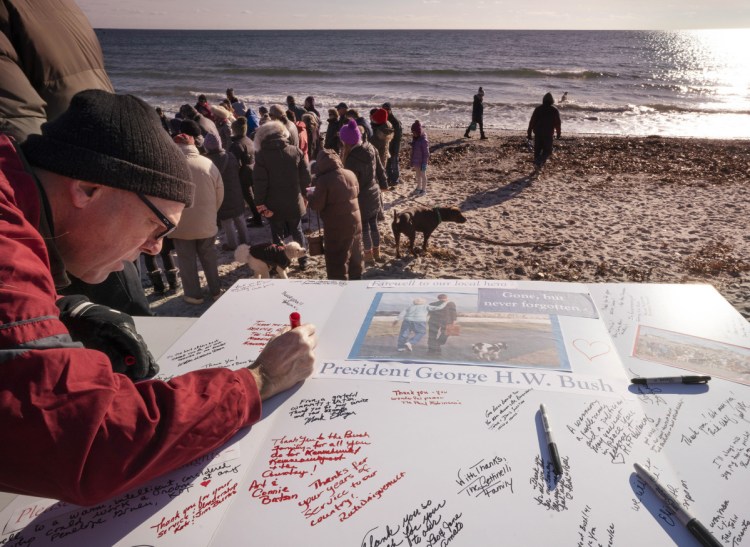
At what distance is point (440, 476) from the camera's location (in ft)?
3.93

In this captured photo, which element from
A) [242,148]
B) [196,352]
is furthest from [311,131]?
[196,352]

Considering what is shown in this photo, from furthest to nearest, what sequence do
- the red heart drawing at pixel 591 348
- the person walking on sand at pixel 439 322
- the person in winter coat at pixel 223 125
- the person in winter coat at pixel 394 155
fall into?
the person in winter coat at pixel 394 155 → the person in winter coat at pixel 223 125 → the person walking on sand at pixel 439 322 → the red heart drawing at pixel 591 348

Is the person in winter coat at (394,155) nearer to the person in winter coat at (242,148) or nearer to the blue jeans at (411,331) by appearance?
the person in winter coat at (242,148)

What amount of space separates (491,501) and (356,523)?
1.17 ft

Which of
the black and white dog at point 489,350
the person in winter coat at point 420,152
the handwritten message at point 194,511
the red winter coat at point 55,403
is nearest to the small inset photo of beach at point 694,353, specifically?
the black and white dog at point 489,350

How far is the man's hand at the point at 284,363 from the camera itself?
4.91 feet

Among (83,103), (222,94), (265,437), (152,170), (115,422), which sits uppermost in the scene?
(83,103)

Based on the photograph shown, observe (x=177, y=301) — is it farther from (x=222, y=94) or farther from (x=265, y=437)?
(x=222, y=94)

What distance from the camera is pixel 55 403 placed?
0.88 metres

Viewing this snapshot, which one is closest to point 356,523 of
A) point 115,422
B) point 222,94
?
point 115,422

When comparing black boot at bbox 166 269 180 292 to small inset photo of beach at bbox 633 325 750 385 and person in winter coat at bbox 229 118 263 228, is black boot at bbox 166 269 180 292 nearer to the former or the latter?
person in winter coat at bbox 229 118 263 228

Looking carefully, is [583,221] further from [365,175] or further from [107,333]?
[107,333]

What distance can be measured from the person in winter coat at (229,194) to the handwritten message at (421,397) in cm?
475

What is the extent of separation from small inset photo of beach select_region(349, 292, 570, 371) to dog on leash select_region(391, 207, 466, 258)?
13.0 ft
